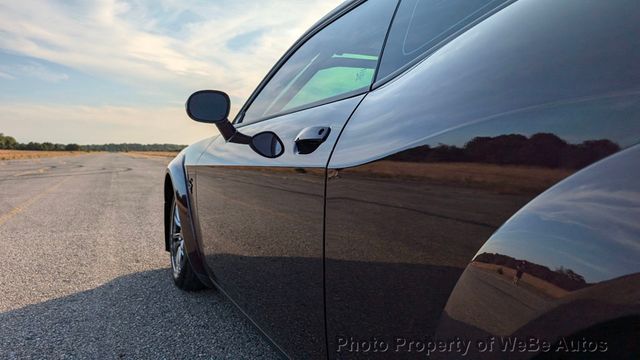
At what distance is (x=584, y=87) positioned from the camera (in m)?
0.80

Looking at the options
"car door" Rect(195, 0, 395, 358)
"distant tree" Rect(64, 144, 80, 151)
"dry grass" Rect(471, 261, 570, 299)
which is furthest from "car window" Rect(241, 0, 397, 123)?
"distant tree" Rect(64, 144, 80, 151)

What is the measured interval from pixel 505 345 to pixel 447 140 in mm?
427

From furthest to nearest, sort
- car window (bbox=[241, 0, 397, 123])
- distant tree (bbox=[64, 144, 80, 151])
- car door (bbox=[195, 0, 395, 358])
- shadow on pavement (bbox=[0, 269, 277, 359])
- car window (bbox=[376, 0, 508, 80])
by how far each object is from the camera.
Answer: distant tree (bbox=[64, 144, 80, 151]) < shadow on pavement (bbox=[0, 269, 277, 359]) < car window (bbox=[241, 0, 397, 123]) < car door (bbox=[195, 0, 395, 358]) < car window (bbox=[376, 0, 508, 80])


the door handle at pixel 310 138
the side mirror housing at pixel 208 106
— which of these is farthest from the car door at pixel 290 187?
the side mirror housing at pixel 208 106

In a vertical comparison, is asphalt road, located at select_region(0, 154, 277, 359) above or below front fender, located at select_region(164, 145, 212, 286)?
below

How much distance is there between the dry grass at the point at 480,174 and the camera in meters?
0.81

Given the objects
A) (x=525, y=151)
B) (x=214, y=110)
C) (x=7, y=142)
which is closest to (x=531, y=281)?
(x=525, y=151)

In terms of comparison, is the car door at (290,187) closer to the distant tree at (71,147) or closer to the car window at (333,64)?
the car window at (333,64)

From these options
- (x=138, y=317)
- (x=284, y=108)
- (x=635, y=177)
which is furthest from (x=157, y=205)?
(x=635, y=177)

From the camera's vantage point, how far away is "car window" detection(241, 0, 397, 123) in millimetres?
1802

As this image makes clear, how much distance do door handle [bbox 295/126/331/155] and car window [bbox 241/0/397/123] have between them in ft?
0.63

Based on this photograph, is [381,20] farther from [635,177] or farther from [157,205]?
[157,205]

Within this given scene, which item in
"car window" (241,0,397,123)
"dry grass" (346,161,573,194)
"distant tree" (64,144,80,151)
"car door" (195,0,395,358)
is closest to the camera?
"dry grass" (346,161,573,194)

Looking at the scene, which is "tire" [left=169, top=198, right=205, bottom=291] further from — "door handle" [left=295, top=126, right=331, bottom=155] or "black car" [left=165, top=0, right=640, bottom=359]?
"door handle" [left=295, top=126, right=331, bottom=155]
